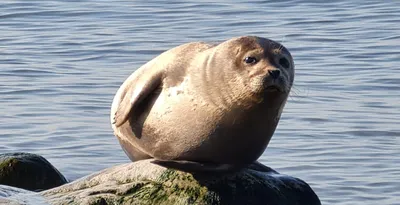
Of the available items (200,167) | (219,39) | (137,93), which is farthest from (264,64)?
(219,39)

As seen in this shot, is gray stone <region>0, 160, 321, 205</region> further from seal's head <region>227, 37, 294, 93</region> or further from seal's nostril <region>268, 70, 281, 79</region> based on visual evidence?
seal's nostril <region>268, 70, 281, 79</region>

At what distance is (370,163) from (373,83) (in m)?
2.67

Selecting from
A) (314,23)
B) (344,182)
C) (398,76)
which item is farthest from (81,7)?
(344,182)

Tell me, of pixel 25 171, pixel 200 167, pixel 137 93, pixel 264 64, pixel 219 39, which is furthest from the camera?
pixel 219 39

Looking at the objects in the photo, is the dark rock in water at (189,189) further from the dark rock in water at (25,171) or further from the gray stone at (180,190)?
Answer: the dark rock in water at (25,171)

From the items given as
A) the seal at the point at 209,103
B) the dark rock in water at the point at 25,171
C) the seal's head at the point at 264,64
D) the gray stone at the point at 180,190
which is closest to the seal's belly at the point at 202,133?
the seal at the point at 209,103

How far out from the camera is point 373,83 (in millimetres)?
12891

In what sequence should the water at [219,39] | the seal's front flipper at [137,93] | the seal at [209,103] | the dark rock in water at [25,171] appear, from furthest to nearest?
the water at [219,39] < the dark rock in water at [25,171] < the seal's front flipper at [137,93] < the seal at [209,103]

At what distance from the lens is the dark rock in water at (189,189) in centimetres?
740

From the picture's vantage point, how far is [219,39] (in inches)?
606

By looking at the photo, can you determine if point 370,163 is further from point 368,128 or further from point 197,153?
point 197,153

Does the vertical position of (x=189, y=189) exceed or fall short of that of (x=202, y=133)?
it falls short

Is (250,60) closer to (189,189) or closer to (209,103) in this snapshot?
(209,103)

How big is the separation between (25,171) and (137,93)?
1.28 m
